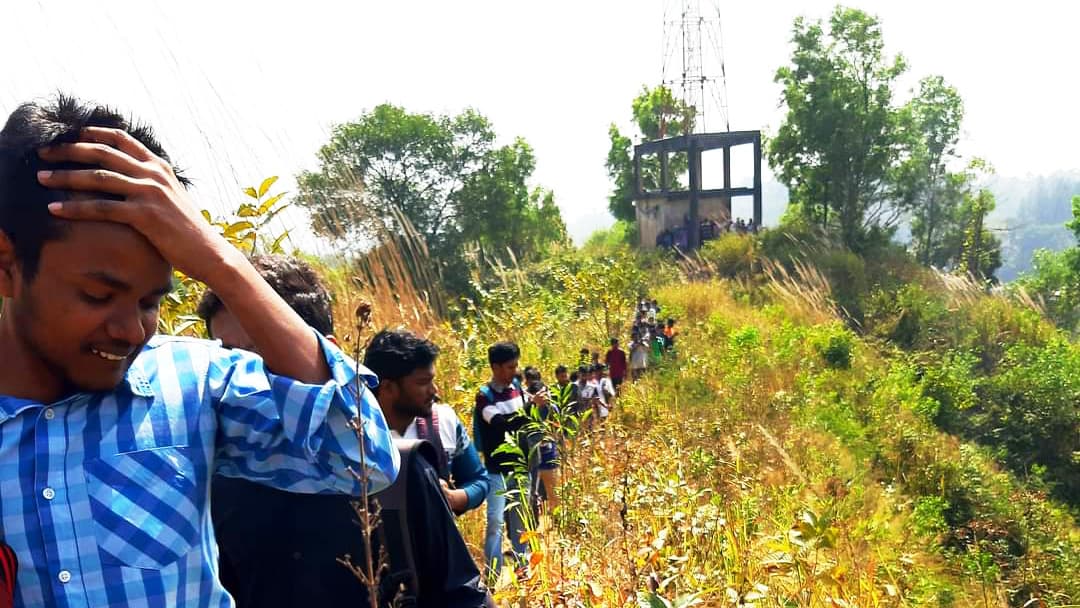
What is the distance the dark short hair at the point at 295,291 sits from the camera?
229 centimetres

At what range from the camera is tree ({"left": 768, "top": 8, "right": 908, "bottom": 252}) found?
2552cm

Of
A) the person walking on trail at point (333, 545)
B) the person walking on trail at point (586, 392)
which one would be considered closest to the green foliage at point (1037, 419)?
the person walking on trail at point (586, 392)

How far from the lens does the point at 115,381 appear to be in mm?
1097

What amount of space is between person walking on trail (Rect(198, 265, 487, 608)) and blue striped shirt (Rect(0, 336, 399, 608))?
0.42 metres

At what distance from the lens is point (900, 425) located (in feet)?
37.2

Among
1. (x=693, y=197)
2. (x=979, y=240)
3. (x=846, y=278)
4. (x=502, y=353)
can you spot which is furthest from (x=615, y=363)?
(x=979, y=240)

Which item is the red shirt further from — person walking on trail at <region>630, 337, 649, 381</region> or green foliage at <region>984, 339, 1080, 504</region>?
green foliage at <region>984, 339, 1080, 504</region>

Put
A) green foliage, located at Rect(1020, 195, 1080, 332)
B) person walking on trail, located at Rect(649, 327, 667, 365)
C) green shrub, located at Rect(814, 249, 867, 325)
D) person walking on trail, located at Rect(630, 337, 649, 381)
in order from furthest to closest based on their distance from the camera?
green foliage, located at Rect(1020, 195, 1080, 332), green shrub, located at Rect(814, 249, 867, 325), person walking on trail, located at Rect(649, 327, 667, 365), person walking on trail, located at Rect(630, 337, 649, 381)

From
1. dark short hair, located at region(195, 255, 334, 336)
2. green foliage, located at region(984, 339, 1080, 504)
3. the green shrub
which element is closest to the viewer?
dark short hair, located at region(195, 255, 334, 336)

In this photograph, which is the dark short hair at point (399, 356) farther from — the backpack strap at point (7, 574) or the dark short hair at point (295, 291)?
the backpack strap at point (7, 574)

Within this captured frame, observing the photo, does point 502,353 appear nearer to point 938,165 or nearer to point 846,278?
point 846,278

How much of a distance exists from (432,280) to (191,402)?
493cm

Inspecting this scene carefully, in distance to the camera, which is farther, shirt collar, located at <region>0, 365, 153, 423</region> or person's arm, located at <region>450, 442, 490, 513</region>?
person's arm, located at <region>450, 442, 490, 513</region>

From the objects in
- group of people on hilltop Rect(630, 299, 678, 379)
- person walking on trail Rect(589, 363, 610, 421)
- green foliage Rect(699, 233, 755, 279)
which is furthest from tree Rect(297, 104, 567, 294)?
person walking on trail Rect(589, 363, 610, 421)
